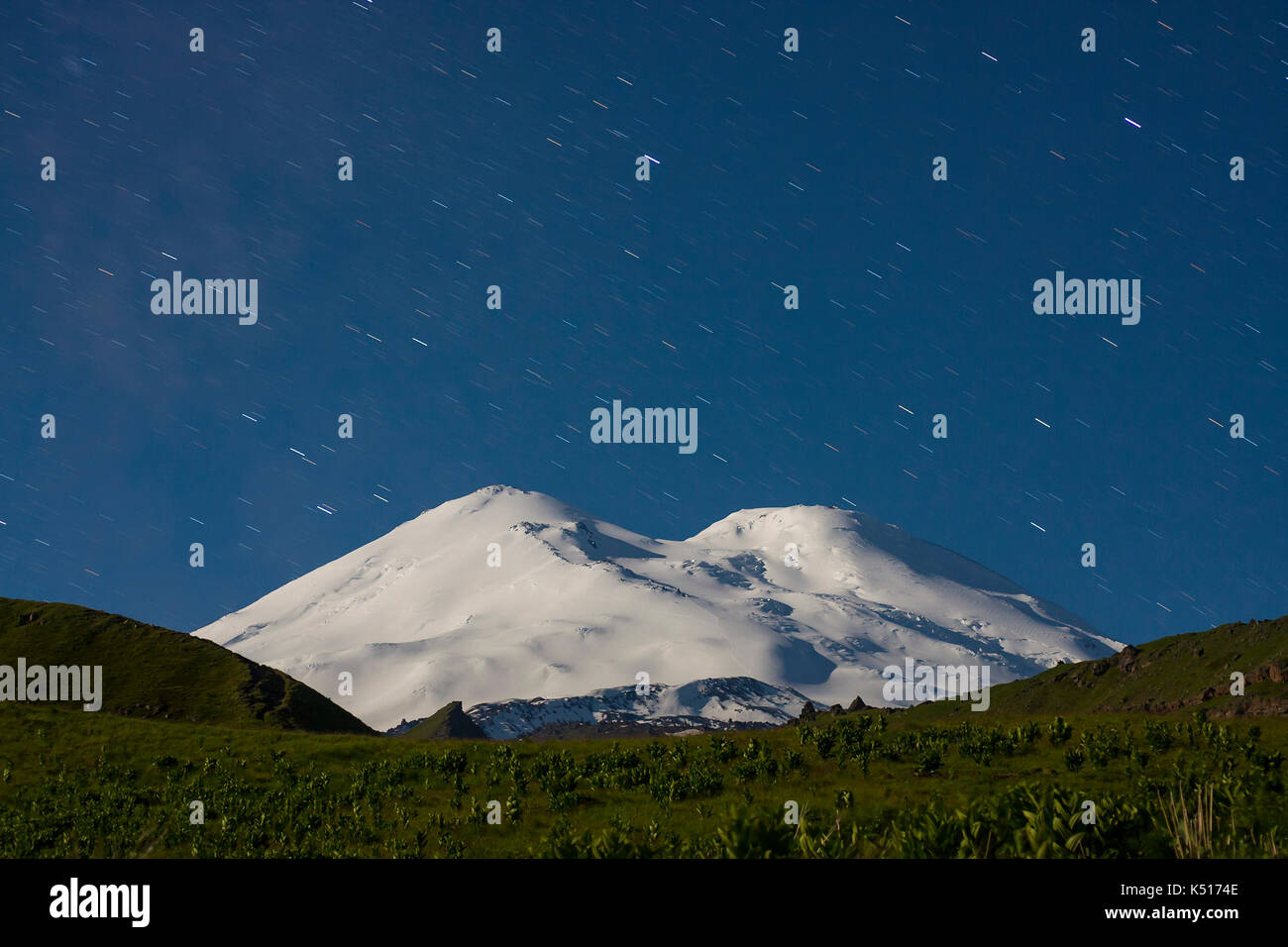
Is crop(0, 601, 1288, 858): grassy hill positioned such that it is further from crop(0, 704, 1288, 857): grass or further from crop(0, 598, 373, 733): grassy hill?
crop(0, 598, 373, 733): grassy hill

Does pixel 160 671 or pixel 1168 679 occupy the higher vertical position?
pixel 160 671

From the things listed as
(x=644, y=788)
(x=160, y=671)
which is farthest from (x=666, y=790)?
(x=160, y=671)

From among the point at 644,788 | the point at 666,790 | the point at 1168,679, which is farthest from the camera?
the point at 1168,679

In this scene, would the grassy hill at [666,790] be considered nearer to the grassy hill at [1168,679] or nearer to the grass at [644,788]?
the grass at [644,788]

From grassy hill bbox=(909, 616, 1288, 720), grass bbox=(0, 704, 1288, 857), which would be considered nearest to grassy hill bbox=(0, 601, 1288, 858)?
grass bbox=(0, 704, 1288, 857)

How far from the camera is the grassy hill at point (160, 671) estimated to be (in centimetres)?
8500

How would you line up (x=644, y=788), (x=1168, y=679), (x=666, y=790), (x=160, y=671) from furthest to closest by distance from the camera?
1. (x=1168, y=679)
2. (x=160, y=671)
3. (x=644, y=788)
4. (x=666, y=790)

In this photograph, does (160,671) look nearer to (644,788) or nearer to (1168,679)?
(644,788)

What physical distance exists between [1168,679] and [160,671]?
375ft

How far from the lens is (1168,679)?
114250mm
